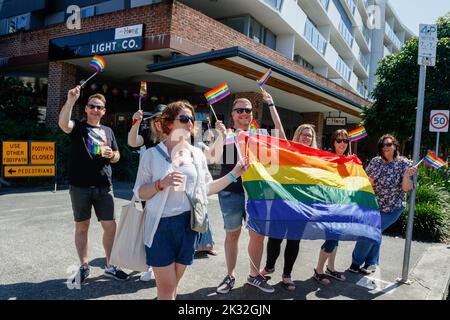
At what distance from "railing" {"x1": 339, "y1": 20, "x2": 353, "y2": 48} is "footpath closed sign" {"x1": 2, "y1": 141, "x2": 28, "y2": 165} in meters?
29.1

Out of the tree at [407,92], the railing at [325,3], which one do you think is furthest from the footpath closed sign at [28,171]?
the railing at [325,3]

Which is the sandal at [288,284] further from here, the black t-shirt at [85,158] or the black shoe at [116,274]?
the black t-shirt at [85,158]

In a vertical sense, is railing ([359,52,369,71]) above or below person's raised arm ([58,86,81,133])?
above

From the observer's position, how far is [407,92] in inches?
621

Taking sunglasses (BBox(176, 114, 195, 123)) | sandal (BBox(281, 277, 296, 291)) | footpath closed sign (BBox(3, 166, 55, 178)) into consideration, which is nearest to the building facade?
footpath closed sign (BBox(3, 166, 55, 178))

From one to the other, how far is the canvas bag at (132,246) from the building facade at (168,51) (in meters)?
7.94

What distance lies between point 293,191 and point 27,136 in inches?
404

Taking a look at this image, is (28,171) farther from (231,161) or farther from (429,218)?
(429,218)

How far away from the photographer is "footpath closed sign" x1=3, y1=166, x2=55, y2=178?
9055 millimetres

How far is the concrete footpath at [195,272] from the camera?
368 centimetres

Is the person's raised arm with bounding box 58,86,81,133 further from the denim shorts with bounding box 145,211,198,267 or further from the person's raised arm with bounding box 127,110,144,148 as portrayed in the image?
the denim shorts with bounding box 145,211,198,267

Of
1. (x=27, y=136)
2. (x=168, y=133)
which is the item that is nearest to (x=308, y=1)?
(x=27, y=136)

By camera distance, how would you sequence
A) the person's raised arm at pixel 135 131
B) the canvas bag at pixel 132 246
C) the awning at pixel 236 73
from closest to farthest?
the canvas bag at pixel 132 246 → the person's raised arm at pixel 135 131 → the awning at pixel 236 73
